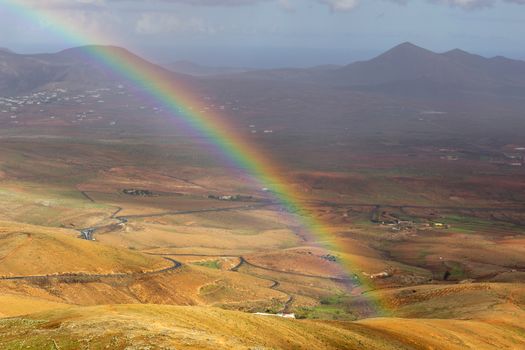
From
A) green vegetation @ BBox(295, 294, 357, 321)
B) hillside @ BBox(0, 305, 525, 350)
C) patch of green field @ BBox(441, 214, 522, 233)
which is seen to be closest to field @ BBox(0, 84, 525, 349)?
hillside @ BBox(0, 305, 525, 350)

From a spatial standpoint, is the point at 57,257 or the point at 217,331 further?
the point at 57,257

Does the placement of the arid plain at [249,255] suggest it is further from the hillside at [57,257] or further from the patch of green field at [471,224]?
the patch of green field at [471,224]

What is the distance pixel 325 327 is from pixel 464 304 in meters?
22.8

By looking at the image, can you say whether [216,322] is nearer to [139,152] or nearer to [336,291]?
[336,291]

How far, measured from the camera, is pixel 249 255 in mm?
88500

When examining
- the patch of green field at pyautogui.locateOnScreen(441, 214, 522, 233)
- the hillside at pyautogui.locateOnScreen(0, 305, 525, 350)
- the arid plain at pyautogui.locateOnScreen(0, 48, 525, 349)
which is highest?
the hillside at pyautogui.locateOnScreen(0, 305, 525, 350)

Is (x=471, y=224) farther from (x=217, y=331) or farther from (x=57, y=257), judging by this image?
(x=217, y=331)

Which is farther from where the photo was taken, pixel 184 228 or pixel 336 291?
pixel 184 228

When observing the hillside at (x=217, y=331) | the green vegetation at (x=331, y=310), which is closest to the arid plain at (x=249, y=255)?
the hillside at (x=217, y=331)

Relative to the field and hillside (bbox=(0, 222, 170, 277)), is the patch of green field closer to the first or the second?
the field

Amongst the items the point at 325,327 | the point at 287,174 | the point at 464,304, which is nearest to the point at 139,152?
the point at 287,174

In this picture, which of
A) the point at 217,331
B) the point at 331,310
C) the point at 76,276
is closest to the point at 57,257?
the point at 76,276

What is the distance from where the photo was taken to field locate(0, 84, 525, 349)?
3741 centimetres

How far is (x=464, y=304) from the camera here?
59.7 metres
